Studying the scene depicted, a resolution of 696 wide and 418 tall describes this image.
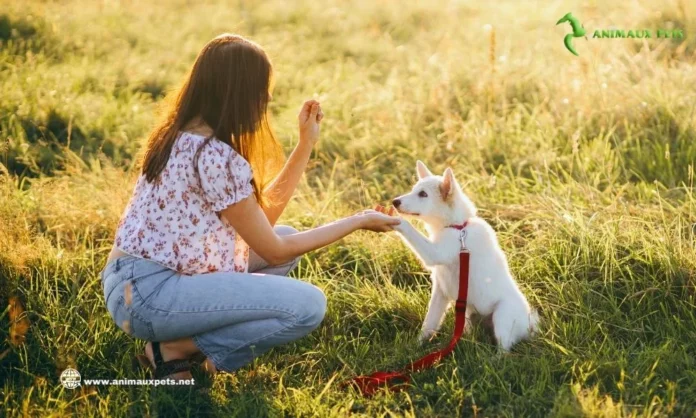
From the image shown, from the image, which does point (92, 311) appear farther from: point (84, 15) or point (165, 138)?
point (84, 15)

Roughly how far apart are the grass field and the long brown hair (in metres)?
0.91

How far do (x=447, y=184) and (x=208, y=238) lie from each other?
42.6 inches

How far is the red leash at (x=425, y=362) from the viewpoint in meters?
3.11

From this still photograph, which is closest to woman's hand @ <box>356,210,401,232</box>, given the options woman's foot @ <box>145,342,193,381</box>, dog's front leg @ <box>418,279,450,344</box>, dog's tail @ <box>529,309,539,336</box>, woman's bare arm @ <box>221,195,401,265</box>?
woman's bare arm @ <box>221,195,401,265</box>

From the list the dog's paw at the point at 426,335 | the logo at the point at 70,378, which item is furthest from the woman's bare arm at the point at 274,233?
the logo at the point at 70,378

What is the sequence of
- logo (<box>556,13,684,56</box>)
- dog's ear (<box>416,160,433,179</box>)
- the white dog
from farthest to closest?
logo (<box>556,13,684,56</box>) < dog's ear (<box>416,160,433,179</box>) < the white dog

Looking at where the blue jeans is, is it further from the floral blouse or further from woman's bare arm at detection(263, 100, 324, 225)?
woman's bare arm at detection(263, 100, 324, 225)

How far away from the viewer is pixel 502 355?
10.7ft

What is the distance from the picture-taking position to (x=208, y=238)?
3.05 m

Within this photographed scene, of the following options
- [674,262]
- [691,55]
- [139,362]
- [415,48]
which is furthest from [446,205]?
[415,48]

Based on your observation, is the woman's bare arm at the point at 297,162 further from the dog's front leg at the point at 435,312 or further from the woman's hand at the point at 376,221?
the dog's front leg at the point at 435,312

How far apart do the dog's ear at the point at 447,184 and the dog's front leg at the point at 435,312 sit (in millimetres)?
397

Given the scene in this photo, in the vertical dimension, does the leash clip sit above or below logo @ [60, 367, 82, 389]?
above

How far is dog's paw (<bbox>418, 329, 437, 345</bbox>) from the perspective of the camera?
3.47 metres
